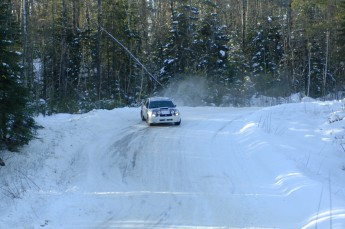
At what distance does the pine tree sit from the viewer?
14641 millimetres

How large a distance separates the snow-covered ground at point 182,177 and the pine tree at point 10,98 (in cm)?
58

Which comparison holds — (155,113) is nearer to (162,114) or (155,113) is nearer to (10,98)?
(162,114)

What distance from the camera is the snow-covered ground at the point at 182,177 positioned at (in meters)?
8.54

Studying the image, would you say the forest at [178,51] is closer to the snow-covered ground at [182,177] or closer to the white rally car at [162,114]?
the white rally car at [162,114]

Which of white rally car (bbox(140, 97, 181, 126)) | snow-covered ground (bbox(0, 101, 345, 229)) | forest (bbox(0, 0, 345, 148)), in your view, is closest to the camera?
snow-covered ground (bbox(0, 101, 345, 229))

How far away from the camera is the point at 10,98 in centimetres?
1472

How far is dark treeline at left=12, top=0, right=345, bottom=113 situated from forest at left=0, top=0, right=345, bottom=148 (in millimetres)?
117

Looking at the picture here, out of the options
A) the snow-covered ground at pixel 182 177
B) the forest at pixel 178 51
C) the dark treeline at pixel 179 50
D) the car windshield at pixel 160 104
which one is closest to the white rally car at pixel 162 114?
the car windshield at pixel 160 104

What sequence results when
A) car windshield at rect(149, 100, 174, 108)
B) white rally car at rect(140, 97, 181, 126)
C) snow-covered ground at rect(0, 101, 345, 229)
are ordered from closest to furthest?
1. snow-covered ground at rect(0, 101, 345, 229)
2. white rally car at rect(140, 97, 181, 126)
3. car windshield at rect(149, 100, 174, 108)

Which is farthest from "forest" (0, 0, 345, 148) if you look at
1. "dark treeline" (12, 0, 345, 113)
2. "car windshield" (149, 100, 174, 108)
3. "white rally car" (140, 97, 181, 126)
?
"white rally car" (140, 97, 181, 126)

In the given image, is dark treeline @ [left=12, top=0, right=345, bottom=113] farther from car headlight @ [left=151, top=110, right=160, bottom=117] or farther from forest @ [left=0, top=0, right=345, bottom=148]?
car headlight @ [left=151, top=110, right=160, bottom=117]

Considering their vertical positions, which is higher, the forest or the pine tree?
the forest

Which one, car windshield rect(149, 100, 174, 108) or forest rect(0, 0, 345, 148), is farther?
forest rect(0, 0, 345, 148)

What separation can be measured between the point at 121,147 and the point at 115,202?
6.81m
